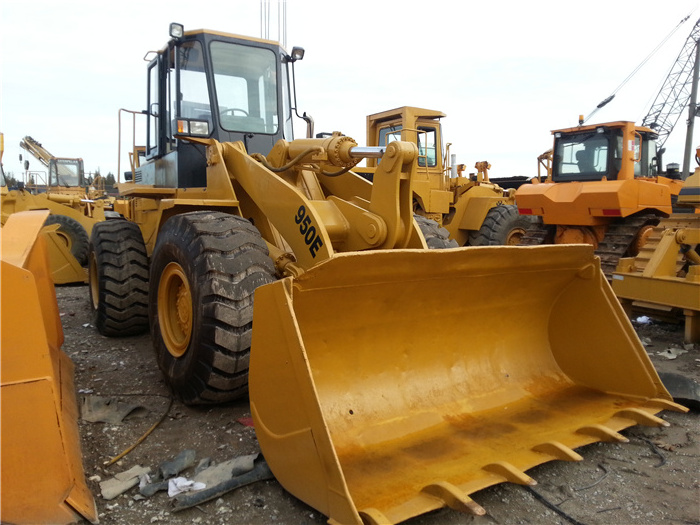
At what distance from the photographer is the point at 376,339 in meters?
3.18

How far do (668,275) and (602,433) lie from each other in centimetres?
388

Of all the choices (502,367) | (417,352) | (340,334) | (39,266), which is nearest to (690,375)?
(502,367)

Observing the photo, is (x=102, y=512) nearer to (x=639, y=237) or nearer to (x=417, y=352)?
(x=417, y=352)

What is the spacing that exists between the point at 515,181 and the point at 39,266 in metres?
17.0

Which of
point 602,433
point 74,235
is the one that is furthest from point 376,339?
point 74,235

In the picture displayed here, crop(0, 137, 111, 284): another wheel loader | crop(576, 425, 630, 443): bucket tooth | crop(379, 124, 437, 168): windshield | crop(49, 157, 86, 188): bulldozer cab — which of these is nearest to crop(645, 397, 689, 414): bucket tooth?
crop(576, 425, 630, 443): bucket tooth

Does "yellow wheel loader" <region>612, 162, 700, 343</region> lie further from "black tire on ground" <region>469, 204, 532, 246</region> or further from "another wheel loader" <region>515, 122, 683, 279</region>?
"black tire on ground" <region>469, 204, 532, 246</region>

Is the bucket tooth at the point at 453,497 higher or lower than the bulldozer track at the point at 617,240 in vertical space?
lower

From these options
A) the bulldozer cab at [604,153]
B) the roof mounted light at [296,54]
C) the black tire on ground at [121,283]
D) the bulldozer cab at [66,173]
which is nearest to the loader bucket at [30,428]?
the black tire on ground at [121,283]

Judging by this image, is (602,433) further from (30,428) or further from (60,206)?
(60,206)

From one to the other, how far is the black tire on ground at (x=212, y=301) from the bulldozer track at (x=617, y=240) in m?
5.72

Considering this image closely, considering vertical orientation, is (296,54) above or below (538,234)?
above

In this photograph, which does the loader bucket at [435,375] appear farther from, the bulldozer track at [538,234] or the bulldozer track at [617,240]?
the bulldozer track at [538,234]

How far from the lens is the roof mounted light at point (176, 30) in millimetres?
4594
